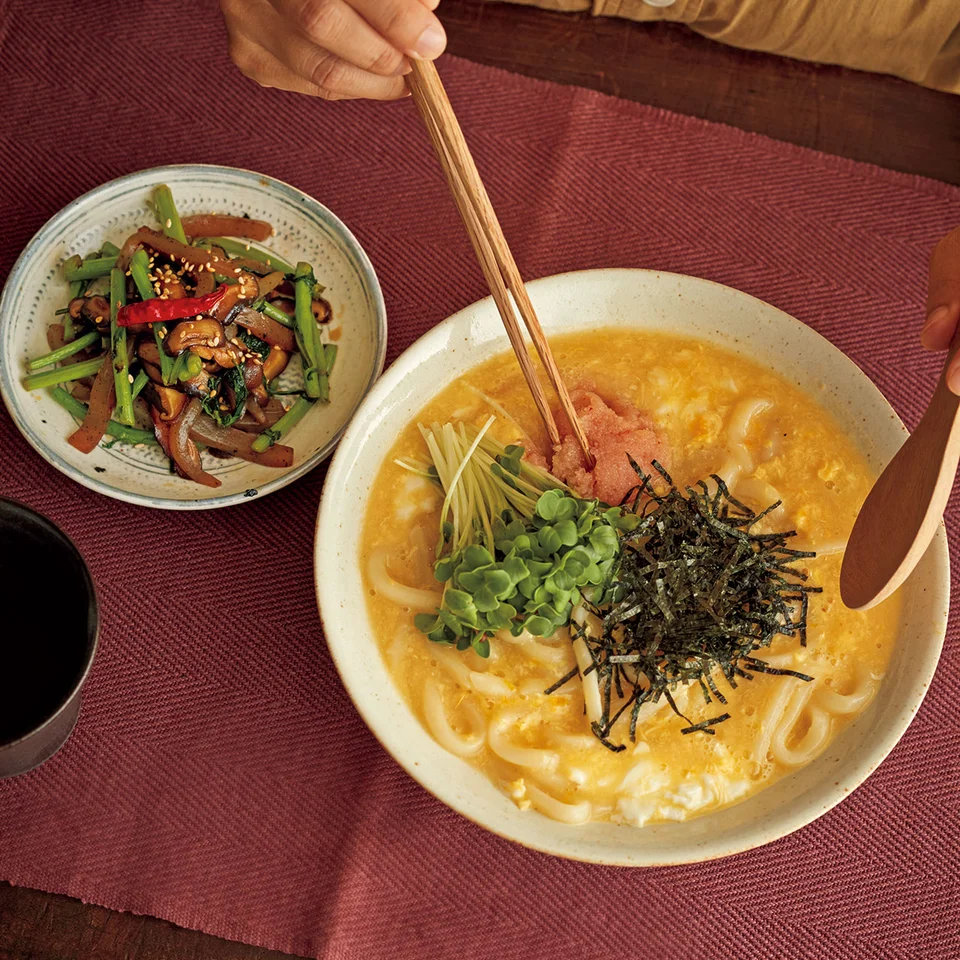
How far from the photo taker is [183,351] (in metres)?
2.53

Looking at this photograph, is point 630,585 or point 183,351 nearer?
point 630,585

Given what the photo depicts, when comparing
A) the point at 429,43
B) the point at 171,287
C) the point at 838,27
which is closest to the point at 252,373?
the point at 171,287

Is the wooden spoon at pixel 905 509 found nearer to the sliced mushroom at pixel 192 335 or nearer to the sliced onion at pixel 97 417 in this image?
the sliced mushroom at pixel 192 335

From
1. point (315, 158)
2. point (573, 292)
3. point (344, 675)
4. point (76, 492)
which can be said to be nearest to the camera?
point (344, 675)

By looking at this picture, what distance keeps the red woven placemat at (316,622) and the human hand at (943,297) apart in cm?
46

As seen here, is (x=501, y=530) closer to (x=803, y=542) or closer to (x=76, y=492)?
(x=803, y=542)

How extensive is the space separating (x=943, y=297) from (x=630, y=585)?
100 cm

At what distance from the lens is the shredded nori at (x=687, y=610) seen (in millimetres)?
2270

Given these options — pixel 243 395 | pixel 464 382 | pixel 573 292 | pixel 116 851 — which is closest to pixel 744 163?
pixel 573 292

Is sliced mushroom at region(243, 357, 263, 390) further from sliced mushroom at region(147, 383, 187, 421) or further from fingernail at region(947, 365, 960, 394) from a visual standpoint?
fingernail at region(947, 365, 960, 394)

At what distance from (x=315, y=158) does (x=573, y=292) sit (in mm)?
986

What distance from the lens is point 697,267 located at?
2875 millimetres

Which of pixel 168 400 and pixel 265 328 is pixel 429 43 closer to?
pixel 265 328

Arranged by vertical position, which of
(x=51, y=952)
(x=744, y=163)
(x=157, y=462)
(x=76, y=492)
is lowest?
(x=51, y=952)
